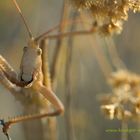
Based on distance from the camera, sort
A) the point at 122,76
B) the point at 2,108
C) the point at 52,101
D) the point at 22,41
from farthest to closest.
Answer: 1. the point at 2,108
2. the point at 22,41
3. the point at 122,76
4. the point at 52,101

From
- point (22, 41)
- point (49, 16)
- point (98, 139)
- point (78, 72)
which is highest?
point (49, 16)

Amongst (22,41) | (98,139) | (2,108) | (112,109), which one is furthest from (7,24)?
(112,109)

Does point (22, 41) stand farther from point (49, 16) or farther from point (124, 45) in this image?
point (124, 45)

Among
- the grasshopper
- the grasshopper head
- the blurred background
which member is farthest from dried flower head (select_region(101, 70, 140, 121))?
the blurred background

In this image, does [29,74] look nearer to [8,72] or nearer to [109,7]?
[8,72]

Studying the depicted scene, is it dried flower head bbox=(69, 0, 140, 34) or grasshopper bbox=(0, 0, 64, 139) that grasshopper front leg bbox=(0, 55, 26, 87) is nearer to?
grasshopper bbox=(0, 0, 64, 139)

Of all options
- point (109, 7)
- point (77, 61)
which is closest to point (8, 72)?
point (109, 7)
